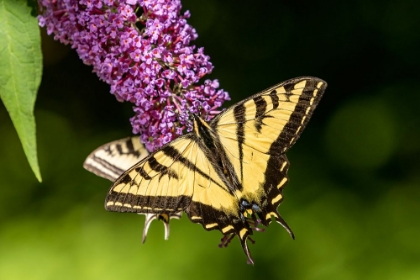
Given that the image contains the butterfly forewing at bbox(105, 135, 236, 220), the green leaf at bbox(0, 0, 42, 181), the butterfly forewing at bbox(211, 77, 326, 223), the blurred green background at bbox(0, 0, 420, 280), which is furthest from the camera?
the blurred green background at bbox(0, 0, 420, 280)

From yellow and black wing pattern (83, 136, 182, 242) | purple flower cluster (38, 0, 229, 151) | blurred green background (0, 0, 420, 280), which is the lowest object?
blurred green background (0, 0, 420, 280)

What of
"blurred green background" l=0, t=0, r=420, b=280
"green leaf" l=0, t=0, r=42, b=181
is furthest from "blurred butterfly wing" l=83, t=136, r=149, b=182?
"blurred green background" l=0, t=0, r=420, b=280

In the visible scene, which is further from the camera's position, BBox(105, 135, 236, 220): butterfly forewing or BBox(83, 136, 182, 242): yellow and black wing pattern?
BBox(83, 136, 182, 242): yellow and black wing pattern

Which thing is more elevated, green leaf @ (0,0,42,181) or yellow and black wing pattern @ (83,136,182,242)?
green leaf @ (0,0,42,181)

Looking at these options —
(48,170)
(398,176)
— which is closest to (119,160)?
(48,170)

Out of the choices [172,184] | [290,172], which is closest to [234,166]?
[172,184]

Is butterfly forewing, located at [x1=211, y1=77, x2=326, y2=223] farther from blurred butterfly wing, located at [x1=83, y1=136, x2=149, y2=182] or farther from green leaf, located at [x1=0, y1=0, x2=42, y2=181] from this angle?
green leaf, located at [x1=0, y1=0, x2=42, y2=181]

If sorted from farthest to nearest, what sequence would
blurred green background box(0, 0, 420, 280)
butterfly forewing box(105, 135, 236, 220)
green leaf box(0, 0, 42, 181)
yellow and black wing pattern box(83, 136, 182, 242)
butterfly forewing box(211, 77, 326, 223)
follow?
1. blurred green background box(0, 0, 420, 280)
2. yellow and black wing pattern box(83, 136, 182, 242)
3. butterfly forewing box(211, 77, 326, 223)
4. butterfly forewing box(105, 135, 236, 220)
5. green leaf box(0, 0, 42, 181)
